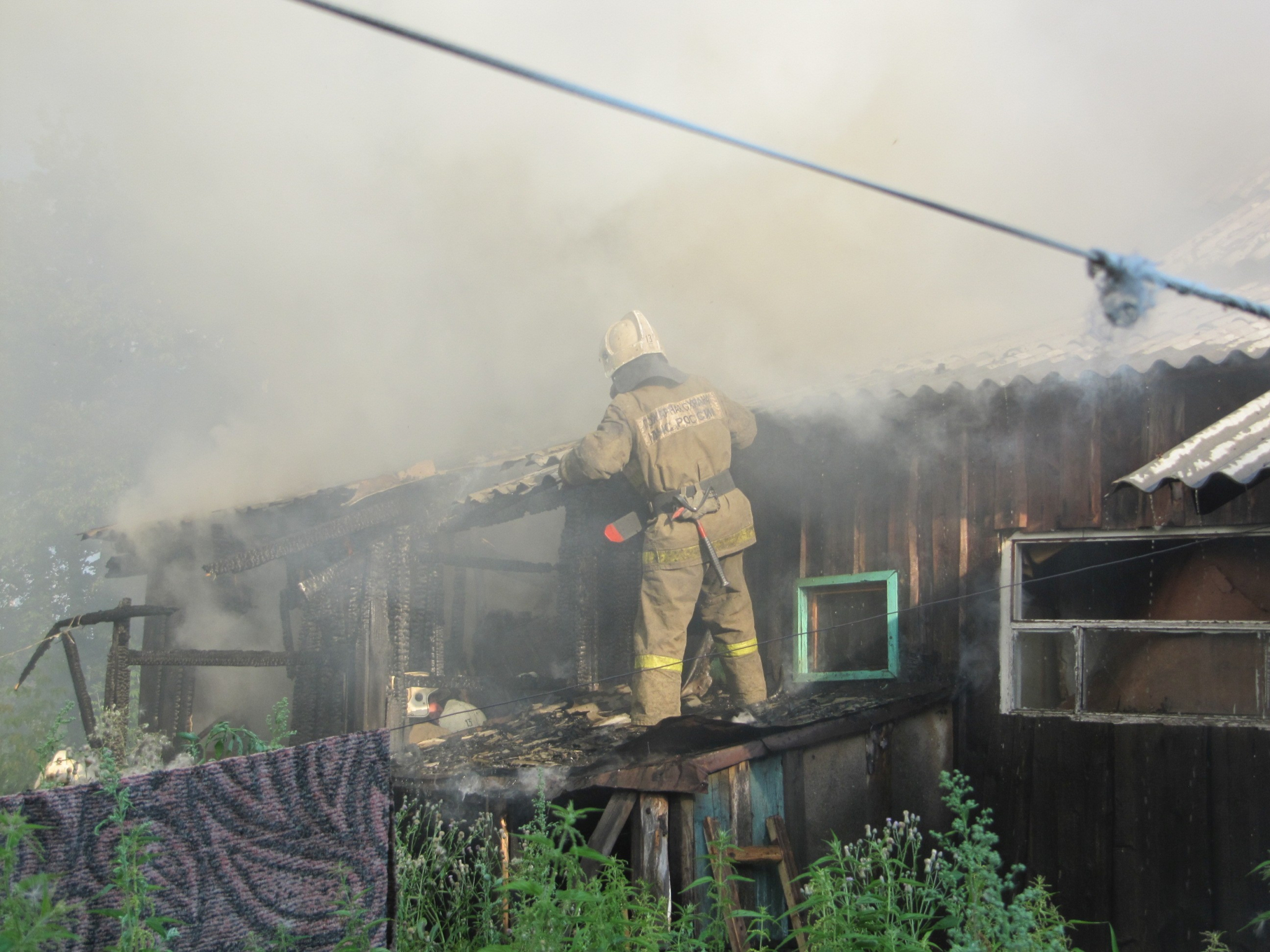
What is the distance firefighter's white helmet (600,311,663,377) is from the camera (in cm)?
711

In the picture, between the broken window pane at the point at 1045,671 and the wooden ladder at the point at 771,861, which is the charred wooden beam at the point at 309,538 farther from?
the broken window pane at the point at 1045,671

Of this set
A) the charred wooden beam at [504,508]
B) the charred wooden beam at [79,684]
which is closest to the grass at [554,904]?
the charred wooden beam at [504,508]

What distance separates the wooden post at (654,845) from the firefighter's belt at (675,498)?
203cm

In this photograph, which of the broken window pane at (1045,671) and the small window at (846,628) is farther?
the small window at (846,628)

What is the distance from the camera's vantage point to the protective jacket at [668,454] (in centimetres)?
673

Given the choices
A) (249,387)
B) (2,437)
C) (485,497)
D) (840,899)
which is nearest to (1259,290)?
(840,899)

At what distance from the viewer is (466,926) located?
501cm

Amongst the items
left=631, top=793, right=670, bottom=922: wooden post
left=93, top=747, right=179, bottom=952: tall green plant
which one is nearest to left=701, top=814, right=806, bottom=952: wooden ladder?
left=631, top=793, right=670, bottom=922: wooden post

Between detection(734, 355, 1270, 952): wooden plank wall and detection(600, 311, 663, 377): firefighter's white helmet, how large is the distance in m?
1.13

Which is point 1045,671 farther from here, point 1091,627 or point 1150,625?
point 1150,625

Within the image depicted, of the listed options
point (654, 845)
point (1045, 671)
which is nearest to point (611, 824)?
point (654, 845)

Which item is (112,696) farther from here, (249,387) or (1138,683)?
(249,387)

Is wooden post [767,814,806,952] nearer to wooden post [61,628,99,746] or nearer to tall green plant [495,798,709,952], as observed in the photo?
tall green plant [495,798,709,952]

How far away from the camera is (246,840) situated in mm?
3098
